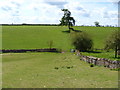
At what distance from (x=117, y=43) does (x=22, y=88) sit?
80.2ft

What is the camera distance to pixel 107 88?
15.8 m

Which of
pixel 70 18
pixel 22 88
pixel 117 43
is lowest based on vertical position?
pixel 22 88

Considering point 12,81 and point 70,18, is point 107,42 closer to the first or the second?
point 12,81

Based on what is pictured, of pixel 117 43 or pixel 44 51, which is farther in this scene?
pixel 44 51

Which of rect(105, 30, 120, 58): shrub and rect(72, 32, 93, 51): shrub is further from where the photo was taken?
rect(72, 32, 93, 51): shrub

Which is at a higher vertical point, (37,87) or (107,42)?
(107,42)

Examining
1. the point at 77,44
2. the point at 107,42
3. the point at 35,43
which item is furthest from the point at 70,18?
the point at 107,42

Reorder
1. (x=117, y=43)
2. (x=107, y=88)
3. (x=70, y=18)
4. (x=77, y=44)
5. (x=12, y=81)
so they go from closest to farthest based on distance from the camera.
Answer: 1. (x=107, y=88)
2. (x=12, y=81)
3. (x=117, y=43)
4. (x=77, y=44)
5. (x=70, y=18)

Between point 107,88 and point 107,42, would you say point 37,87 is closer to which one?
point 107,88

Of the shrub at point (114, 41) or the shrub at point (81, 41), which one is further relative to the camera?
the shrub at point (81, 41)

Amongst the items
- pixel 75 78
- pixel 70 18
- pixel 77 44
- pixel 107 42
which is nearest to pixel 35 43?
pixel 77 44

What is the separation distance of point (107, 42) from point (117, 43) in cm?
187

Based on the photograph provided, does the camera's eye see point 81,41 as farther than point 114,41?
Yes

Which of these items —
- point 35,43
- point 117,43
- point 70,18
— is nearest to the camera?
point 117,43
